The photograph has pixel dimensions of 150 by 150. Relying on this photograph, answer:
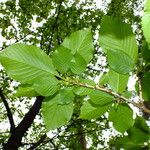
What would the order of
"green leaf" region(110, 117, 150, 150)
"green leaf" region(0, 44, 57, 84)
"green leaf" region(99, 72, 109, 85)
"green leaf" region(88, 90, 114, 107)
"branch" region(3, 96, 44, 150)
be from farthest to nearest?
"branch" region(3, 96, 44, 150), "green leaf" region(110, 117, 150, 150), "green leaf" region(99, 72, 109, 85), "green leaf" region(88, 90, 114, 107), "green leaf" region(0, 44, 57, 84)

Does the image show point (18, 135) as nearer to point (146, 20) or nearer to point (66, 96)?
point (66, 96)

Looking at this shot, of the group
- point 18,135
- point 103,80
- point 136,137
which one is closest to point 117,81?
point 103,80

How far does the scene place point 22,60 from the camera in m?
0.88

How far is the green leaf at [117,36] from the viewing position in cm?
92

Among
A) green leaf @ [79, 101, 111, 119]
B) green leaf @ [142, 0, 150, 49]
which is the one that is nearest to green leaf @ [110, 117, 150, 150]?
green leaf @ [79, 101, 111, 119]

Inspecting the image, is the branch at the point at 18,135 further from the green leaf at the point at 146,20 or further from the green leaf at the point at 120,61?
the green leaf at the point at 146,20

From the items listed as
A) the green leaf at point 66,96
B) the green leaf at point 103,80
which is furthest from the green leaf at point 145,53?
the green leaf at point 66,96

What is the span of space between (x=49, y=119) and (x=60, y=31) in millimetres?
11376

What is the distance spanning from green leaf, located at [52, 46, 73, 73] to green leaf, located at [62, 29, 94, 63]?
0.02 meters

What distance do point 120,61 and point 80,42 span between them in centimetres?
15

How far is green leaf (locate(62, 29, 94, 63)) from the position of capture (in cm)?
97

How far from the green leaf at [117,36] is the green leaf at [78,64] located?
0.09 metres

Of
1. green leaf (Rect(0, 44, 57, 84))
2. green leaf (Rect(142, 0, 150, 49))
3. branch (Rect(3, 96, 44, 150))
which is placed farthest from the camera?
branch (Rect(3, 96, 44, 150))

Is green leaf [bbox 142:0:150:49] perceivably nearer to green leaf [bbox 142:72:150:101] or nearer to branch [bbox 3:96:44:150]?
green leaf [bbox 142:72:150:101]
